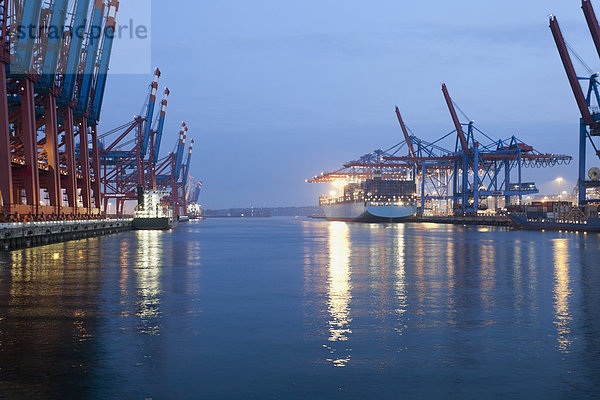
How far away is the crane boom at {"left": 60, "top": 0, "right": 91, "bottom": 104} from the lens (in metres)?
70.8

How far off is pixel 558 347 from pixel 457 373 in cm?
284

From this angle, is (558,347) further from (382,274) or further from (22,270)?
(22,270)

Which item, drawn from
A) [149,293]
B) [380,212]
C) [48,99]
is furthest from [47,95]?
[380,212]

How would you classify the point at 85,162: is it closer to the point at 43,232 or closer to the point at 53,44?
the point at 53,44

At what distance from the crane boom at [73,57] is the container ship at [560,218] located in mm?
59896

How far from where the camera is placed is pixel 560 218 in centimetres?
8444

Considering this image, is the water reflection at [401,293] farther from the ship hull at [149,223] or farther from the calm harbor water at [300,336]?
the ship hull at [149,223]

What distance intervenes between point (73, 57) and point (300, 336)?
6623cm

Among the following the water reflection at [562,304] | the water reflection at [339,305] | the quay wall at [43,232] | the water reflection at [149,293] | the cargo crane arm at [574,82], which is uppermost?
the cargo crane arm at [574,82]

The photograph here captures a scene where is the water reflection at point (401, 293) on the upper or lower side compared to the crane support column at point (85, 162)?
lower

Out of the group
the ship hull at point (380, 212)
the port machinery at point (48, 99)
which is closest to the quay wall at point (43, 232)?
the port machinery at point (48, 99)

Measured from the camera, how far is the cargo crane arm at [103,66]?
85938mm

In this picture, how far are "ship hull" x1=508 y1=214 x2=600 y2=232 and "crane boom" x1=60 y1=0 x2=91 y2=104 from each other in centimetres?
5987

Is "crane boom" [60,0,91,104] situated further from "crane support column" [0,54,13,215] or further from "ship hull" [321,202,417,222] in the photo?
"ship hull" [321,202,417,222]
